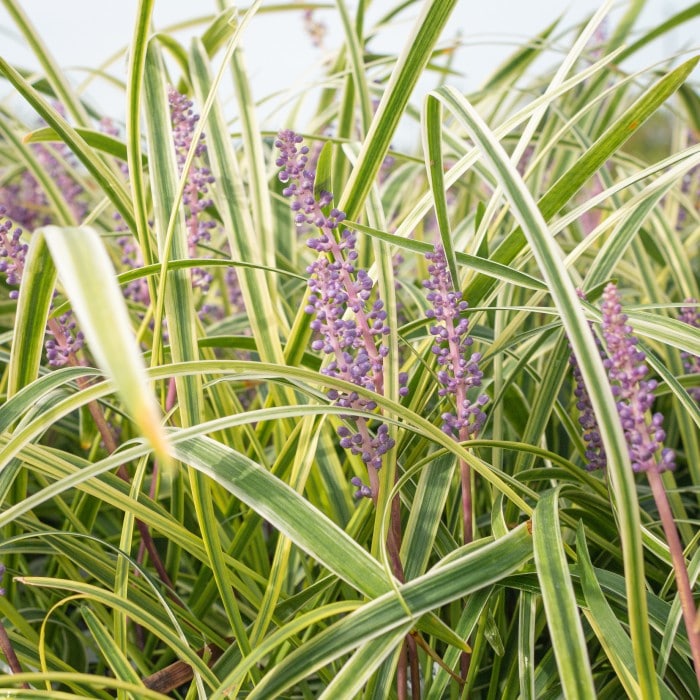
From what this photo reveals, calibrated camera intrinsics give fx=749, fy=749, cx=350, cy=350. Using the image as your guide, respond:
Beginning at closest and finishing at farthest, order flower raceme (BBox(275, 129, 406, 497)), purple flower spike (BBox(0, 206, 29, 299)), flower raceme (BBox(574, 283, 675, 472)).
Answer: flower raceme (BBox(574, 283, 675, 472))
flower raceme (BBox(275, 129, 406, 497))
purple flower spike (BBox(0, 206, 29, 299))

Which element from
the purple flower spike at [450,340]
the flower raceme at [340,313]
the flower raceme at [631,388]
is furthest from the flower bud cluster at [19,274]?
the flower raceme at [631,388]

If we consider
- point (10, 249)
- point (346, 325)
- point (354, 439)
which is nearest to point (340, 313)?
point (346, 325)

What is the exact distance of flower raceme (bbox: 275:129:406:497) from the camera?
79cm

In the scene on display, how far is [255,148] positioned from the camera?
1.27m

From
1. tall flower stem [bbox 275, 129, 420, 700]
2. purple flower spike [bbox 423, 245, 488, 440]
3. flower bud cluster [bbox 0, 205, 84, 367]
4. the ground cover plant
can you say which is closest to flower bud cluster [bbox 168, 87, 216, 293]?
the ground cover plant

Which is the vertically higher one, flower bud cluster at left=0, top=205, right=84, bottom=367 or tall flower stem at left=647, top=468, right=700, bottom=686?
flower bud cluster at left=0, top=205, right=84, bottom=367

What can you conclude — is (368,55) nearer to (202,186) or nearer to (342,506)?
(202,186)

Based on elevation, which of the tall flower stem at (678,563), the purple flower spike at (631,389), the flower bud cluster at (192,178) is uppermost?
A: the flower bud cluster at (192,178)

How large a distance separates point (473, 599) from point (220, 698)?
0.30 meters

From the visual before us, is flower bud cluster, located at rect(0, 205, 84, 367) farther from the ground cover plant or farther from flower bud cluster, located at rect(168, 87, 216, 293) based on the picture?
flower bud cluster, located at rect(168, 87, 216, 293)

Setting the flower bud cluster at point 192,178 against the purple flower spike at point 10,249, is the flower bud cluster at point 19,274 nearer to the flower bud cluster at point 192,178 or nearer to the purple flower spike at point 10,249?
the purple flower spike at point 10,249

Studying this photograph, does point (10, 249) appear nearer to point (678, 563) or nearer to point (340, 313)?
point (340, 313)

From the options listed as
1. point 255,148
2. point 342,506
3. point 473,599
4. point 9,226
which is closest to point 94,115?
point 255,148

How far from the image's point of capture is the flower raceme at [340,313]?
2.59 ft
